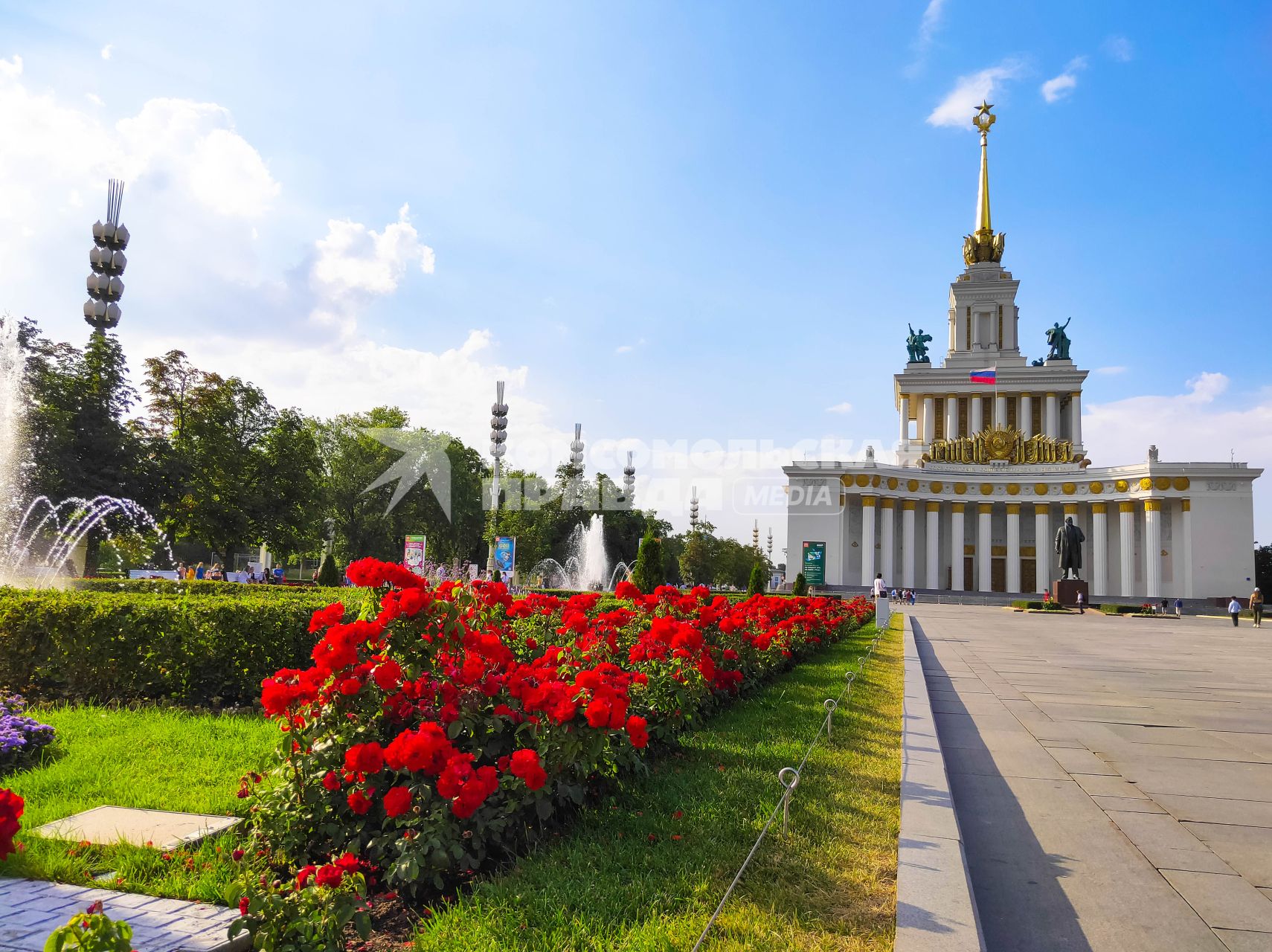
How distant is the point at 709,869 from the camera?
13.3 ft

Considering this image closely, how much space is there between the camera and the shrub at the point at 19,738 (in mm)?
5637

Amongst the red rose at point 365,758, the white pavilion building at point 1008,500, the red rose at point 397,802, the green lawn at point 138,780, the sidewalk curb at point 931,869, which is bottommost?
the green lawn at point 138,780

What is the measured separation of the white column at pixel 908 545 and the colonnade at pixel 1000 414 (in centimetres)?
1170

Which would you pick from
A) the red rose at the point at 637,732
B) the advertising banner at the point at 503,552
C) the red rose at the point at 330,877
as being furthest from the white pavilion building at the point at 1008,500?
the red rose at the point at 330,877

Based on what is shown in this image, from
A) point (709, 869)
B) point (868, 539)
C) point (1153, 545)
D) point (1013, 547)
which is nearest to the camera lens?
point (709, 869)

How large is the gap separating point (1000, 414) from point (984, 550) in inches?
583

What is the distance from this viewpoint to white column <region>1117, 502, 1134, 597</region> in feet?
200

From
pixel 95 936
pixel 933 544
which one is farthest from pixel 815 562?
pixel 95 936

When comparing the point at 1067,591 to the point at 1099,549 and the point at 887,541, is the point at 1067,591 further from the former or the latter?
the point at 1099,549

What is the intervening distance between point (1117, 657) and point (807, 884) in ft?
55.6

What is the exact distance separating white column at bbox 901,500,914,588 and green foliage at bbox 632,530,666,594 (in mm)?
42768

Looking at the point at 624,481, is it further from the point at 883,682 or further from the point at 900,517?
the point at 883,682

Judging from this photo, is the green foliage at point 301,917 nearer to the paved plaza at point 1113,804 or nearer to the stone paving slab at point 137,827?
the stone paving slab at point 137,827

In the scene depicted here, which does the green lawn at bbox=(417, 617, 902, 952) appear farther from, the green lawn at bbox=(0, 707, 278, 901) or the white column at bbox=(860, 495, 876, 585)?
the white column at bbox=(860, 495, 876, 585)
